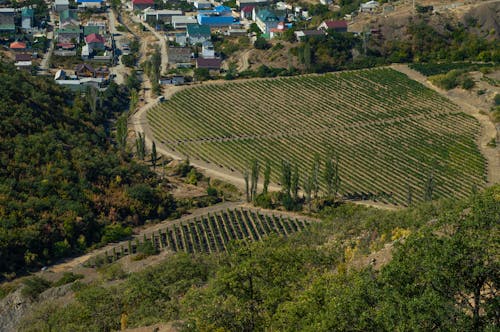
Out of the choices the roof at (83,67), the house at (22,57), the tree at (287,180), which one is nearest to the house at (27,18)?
the house at (22,57)

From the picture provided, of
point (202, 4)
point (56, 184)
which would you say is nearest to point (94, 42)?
point (202, 4)

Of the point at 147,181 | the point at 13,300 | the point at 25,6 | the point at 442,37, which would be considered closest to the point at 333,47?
the point at 442,37

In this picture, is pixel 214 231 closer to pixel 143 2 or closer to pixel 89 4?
pixel 143 2

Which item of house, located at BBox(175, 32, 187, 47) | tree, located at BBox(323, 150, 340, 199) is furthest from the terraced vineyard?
house, located at BBox(175, 32, 187, 47)

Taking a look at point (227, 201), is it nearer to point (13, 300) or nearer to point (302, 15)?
point (13, 300)

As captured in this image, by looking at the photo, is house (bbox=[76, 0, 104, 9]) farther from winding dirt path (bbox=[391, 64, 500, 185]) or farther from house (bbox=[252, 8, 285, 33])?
winding dirt path (bbox=[391, 64, 500, 185])

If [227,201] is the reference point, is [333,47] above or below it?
above
